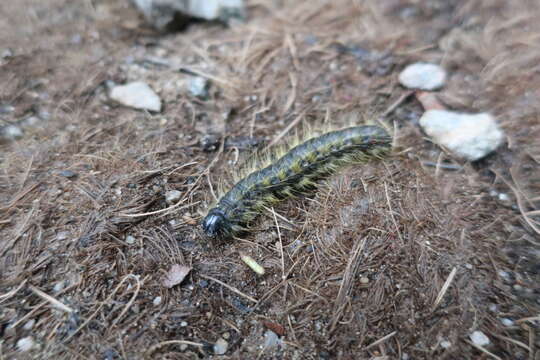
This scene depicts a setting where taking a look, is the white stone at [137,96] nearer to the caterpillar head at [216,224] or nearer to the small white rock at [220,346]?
the caterpillar head at [216,224]

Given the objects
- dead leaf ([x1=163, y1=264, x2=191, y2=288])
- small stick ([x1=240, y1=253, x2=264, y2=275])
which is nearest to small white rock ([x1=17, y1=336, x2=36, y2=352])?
dead leaf ([x1=163, y1=264, x2=191, y2=288])

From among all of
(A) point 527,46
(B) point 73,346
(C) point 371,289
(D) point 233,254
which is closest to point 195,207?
(D) point 233,254

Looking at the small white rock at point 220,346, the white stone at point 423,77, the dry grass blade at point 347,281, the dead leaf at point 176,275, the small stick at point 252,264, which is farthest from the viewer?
the white stone at point 423,77

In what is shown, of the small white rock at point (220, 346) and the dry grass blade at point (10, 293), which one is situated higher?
the dry grass blade at point (10, 293)

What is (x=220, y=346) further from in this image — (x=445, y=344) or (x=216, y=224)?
(x=445, y=344)

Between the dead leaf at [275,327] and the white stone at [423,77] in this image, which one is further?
the white stone at [423,77]

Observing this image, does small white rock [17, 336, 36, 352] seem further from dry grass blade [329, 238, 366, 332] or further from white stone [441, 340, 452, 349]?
white stone [441, 340, 452, 349]

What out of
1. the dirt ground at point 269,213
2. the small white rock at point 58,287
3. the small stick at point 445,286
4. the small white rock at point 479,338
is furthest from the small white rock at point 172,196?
the small white rock at point 479,338
